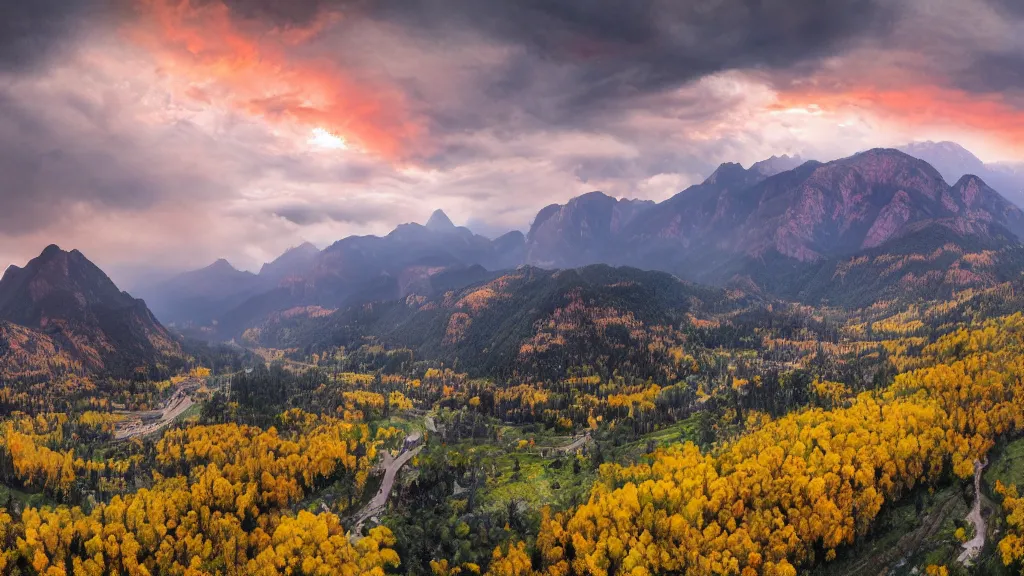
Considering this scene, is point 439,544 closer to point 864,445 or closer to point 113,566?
point 113,566

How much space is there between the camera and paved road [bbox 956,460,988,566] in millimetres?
137750

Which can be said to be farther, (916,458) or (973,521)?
(916,458)

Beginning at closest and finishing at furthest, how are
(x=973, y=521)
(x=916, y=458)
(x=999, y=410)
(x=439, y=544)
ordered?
(x=973, y=521) → (x=439, y=544) → (x=916, y=458) → (x=999, y=410)

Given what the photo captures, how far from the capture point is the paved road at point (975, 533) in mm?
137750

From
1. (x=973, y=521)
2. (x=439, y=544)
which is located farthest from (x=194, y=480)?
(x=973, y=521)

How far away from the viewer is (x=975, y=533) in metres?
146

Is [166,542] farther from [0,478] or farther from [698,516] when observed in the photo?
[698,516]

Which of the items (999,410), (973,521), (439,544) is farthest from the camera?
(999,410)

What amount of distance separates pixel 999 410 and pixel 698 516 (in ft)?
395

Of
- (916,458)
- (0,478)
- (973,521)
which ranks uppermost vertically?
(0,478)

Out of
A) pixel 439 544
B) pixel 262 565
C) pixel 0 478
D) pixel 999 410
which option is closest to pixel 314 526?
pixel 262 565

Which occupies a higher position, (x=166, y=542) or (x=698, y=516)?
(x=166, y=542)

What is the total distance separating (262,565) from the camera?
502 ft

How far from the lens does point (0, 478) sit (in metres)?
200
